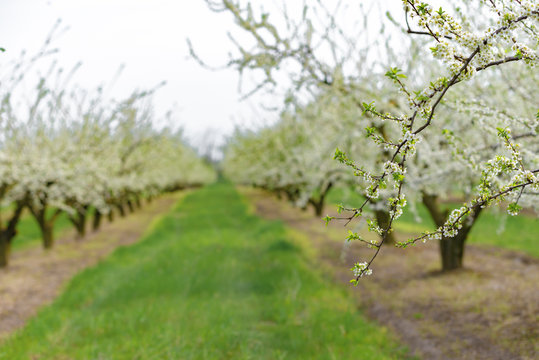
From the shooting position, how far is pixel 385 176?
3.14 metres

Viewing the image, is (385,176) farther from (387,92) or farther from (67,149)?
(67,149)

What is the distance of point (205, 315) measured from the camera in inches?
352

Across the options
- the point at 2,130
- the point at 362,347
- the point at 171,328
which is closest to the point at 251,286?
the point at 171,328

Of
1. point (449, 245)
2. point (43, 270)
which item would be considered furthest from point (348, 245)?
point (43, 270)

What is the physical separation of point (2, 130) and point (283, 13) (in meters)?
11.5

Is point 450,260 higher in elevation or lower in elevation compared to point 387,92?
lower

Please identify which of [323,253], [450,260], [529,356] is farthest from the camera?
[323,253]

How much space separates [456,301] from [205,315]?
4.93 metres

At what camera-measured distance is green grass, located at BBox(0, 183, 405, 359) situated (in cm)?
730

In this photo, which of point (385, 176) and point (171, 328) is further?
point (171, 328)

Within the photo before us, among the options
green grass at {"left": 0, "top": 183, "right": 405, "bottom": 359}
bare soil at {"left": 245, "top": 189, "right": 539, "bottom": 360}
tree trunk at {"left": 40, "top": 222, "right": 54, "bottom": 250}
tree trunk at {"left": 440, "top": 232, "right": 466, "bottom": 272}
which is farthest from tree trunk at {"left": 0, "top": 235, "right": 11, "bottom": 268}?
tree trunk at {"left": 440, "top": 232, "right": 466, "bottom": 272}

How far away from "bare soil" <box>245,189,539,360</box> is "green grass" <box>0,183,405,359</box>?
1.60 ft

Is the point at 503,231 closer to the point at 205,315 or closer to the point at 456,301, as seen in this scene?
the point at 456,301

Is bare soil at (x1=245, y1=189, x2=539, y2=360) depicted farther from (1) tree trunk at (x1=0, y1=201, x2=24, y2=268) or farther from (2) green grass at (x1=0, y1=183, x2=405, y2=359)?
(1) tree trunk at (x1=0, y1=201, x2=24, y2=268)
